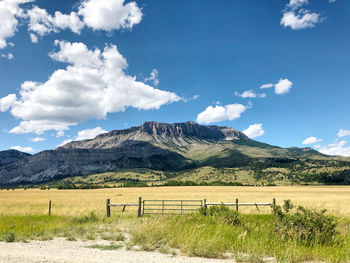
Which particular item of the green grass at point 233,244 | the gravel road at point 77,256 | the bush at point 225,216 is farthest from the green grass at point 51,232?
the bush at point 225,216

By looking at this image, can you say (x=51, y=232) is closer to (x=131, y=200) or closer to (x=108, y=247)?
(x=108, y=247)

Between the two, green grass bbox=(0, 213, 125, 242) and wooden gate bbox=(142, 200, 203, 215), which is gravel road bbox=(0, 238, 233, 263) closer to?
green grass bbox=(0, 213, 125, 242)

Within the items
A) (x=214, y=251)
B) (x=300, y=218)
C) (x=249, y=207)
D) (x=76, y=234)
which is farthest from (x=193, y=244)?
(x=249, y=207)

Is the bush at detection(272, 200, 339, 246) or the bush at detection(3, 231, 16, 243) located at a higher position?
the bush at detection(272, 200, 339, 246)

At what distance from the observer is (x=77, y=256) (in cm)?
935

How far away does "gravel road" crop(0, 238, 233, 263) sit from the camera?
8.71m

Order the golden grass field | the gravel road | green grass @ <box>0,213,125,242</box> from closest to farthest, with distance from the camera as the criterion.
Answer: the gravel road → green grass @ <box>0,213,125,242</box> → the golden grass field

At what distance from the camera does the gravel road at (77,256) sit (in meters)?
8.71

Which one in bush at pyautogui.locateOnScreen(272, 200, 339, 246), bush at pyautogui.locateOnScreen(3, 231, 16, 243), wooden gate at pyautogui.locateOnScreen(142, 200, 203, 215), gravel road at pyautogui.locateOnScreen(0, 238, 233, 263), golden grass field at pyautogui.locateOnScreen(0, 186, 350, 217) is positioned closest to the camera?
gravel road at pyautogui.locateOnScreen(0, 238, 233, 263)

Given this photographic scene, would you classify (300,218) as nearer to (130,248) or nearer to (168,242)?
(168,242)

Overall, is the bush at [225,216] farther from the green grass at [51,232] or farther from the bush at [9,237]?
the bush at [9,237]

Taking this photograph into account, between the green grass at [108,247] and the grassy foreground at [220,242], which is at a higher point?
the grassy foreground at [220,242]

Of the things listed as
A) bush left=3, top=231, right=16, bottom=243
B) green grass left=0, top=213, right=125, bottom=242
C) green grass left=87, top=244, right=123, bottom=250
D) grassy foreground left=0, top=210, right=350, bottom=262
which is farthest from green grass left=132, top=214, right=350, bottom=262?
bush left=3, top=231, right=16, bottom=243

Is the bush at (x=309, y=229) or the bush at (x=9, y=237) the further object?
the bush at (x=9, y=237)
